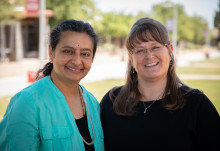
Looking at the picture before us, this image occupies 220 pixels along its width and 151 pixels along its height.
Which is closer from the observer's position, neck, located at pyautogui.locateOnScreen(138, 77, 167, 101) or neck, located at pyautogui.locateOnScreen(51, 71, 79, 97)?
neck, located at pyautogui.locateOnScreen(51, 71, 79, 97)

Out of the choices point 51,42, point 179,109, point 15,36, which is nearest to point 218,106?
point 179,109

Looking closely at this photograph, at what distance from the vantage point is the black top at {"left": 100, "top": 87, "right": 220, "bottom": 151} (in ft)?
7.45

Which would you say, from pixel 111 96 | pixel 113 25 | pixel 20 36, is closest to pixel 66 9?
pixel 20 36

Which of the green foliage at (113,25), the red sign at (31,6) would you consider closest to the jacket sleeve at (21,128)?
the red sign at (31,6)

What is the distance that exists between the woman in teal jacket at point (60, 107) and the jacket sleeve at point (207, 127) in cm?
98

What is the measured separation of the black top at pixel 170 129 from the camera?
7.45ft

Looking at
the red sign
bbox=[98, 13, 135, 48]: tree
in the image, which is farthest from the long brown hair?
bbox=[98, 13, 135, 48]: tree

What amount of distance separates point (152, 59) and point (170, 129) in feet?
2.39

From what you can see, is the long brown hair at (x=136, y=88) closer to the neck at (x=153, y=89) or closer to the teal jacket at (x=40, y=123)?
the neck at (x=153, y=89)

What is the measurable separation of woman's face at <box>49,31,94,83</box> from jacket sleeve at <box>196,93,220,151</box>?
1.19 m

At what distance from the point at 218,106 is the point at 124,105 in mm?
5566

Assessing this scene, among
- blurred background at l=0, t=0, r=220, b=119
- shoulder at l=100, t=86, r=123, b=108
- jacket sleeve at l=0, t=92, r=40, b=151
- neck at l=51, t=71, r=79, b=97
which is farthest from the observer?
blurred background at l=0, t=0, r=220, b=119

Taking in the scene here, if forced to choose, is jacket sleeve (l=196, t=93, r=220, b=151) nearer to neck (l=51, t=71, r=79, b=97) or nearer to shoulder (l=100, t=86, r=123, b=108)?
shoulder (l=100, t=86, r=123, b=108)

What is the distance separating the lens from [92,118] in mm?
2582
